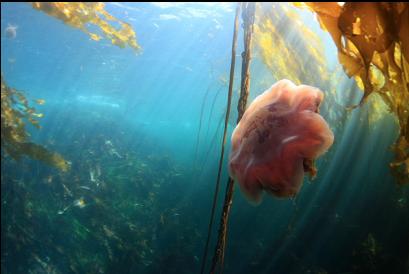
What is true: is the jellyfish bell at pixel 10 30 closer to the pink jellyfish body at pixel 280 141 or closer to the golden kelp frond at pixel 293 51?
the golden kelp frond at pixel 293 51

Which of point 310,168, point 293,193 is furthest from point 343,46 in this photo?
point 293,193

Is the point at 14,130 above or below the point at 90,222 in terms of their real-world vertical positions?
above

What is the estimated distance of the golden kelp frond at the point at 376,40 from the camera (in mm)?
1690

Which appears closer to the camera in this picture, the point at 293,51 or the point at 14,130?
the point at 14,130

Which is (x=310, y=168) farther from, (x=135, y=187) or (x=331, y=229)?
(x=135, y=187)

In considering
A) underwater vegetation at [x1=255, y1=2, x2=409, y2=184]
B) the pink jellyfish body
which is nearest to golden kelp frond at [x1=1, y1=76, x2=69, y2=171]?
the pink jellyfish body

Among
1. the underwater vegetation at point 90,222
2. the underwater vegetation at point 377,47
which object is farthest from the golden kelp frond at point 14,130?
the underwater vegetation at point 377,47

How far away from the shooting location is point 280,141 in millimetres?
1791

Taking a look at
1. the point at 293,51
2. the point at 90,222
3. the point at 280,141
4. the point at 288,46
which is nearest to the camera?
the point at 280,141

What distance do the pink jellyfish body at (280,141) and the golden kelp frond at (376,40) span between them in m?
0.39

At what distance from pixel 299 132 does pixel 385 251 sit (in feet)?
20.8

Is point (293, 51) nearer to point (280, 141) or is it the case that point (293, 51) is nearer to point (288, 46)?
point (288, 46)

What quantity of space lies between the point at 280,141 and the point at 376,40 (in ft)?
2.94

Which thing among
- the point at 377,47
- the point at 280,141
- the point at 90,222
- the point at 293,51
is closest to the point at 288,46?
the point at 293,51
